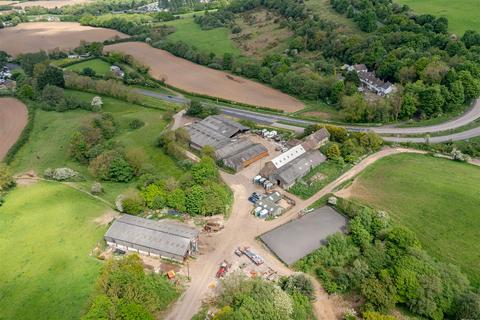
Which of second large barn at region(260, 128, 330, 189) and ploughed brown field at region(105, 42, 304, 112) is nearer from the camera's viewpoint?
second large barn at region(260, 128, 330, 189)

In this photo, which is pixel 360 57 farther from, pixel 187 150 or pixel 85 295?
pixel 85 295

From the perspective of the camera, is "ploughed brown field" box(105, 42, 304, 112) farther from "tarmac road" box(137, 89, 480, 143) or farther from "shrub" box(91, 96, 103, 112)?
"shrub" box(91, 96, 103, 112)

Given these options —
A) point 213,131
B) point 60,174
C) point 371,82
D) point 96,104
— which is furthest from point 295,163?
point 96,104

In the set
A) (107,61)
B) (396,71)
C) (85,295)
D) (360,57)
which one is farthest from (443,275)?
(107,61)

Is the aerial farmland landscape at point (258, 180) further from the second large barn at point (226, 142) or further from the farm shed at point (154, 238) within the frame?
the second large barn at point (226, 142)

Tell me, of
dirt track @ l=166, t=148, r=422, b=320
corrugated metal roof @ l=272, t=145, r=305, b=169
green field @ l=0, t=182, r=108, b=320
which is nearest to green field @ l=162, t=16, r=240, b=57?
corrugated metal roof @ l=272, t=145, r=305, b=169

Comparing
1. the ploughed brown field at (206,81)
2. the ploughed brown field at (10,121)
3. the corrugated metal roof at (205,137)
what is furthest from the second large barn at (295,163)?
the ploughed brown field at (10,121)

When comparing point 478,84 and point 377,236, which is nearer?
point 377,236
